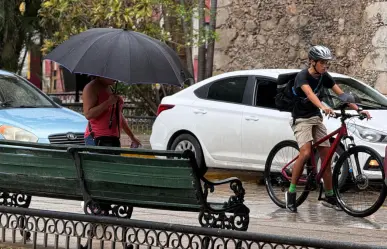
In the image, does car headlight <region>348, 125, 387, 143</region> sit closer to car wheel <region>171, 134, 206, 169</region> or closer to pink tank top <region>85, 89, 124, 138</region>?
car wheel <region>171, 134, 206, 169</region>

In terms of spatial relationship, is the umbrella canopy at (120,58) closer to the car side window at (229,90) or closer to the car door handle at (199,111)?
the car side window at (229,90)

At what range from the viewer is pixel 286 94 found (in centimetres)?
1165

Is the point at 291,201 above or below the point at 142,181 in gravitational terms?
below

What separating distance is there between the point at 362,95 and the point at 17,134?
14.3 ft

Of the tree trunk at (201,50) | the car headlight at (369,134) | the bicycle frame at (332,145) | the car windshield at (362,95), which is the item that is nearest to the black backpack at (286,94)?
the bicycle frame at (332,145)

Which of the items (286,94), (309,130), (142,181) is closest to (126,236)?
(142,181)

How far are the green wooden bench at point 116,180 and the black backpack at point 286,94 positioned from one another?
2.91 m

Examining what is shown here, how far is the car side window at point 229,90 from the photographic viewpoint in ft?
48.4

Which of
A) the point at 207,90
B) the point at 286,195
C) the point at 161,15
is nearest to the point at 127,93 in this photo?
the point at 161,15

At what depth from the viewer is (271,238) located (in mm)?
7254

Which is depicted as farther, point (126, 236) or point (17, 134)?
point (17, 134)

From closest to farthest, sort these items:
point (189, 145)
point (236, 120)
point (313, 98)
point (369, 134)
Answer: point (313, 98) < point (369, 134) < point (236, 120) < point (189, 145)

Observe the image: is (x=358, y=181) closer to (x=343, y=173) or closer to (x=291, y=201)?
(x=343, y=173)

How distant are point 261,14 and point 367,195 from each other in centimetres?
849
